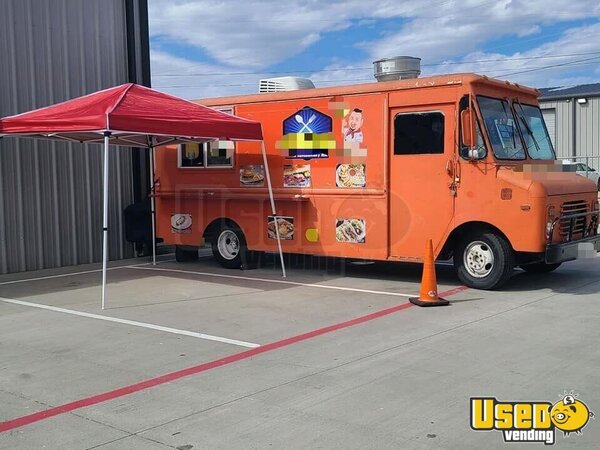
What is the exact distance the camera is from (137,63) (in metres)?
14.1

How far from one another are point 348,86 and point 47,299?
5544 millimetres

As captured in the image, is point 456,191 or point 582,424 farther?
point 456,191

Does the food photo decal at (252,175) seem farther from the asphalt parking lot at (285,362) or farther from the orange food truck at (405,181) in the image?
the asphalt parking lot at (285,362)

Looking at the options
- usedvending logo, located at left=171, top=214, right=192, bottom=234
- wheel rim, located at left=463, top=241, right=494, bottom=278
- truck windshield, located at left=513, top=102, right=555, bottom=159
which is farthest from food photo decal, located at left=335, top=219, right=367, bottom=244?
usedvending logo, located at left=171, top=214, right=192, bottom=234

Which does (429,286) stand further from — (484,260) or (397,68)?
(397,68)

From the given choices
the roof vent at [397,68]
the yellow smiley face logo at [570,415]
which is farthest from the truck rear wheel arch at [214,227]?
the yellow smiley face logo at [570,415]

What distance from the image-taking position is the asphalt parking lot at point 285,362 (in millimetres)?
4438

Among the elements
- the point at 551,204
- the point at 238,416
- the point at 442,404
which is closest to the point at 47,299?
the point at 238,416

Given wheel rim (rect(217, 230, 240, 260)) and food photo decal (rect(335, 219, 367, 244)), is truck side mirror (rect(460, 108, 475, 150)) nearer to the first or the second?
food photo decal (rect(335, 219, 367, 244))

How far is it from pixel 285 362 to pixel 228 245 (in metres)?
6.28

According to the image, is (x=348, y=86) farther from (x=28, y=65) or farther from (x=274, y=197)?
(x=28, y=65)

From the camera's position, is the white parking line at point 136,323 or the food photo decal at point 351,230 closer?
the white parking line at point 136,323

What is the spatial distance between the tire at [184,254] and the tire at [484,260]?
5.70 metres

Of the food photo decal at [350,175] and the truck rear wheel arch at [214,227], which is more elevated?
the food photo decal at [350,175]
